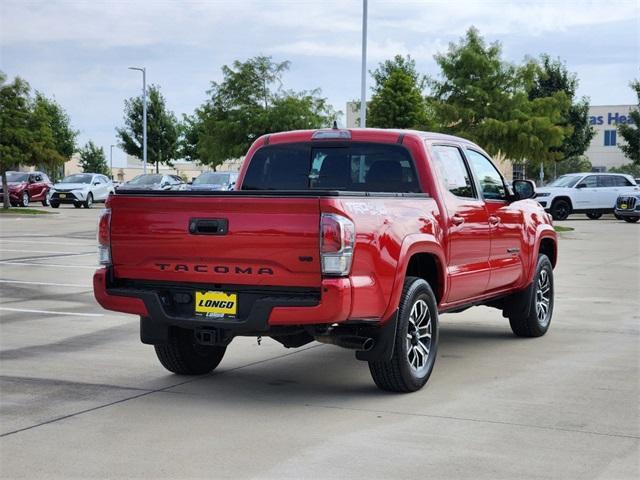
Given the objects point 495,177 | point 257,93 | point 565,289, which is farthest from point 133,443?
point 257,93

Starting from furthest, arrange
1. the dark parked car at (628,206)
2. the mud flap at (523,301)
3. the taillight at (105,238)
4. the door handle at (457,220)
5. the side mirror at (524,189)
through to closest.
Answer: the dark parked car at (628,206) → the mud flap at (523,301) → the side mirror at (524,189) → the door handle at (457,220) → the taillight at (105,238)

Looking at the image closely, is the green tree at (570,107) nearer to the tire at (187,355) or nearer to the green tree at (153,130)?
the green tree at (153,130)

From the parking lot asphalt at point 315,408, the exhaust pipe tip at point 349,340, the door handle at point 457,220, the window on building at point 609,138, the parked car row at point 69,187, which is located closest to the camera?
the parking lot asphalt at point 315,408

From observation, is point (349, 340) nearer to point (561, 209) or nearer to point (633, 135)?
point (561, 209)

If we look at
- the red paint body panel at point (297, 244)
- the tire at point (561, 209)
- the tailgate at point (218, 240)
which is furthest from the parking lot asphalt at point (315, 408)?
the tire at point (561, 209)

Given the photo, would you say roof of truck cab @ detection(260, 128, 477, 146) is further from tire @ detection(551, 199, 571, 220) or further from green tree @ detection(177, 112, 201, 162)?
green tree @ detection(177, 112, 201, 162)

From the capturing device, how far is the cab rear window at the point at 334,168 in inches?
309

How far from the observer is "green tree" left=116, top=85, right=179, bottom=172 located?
2682 inches

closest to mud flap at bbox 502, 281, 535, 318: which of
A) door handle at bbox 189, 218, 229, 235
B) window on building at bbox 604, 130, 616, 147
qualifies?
door handle at bbox 189, 218, 229, 235

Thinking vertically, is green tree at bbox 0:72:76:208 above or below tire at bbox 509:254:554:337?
above

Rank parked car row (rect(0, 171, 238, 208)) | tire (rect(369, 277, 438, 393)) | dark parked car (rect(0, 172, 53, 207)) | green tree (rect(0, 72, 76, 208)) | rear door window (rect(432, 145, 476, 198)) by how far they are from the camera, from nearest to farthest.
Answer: tire (rect(369, 277, 438, 393))
rear door window (rect(432, 145, 476, 198))
green tree (rect(0, 72, 76, 208))
parked car row (rect(0, 171, 238, 208))
dark parked car (rect(0, 172, 53, 207))

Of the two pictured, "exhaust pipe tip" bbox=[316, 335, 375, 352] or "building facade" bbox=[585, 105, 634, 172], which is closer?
"exhaust pipe tip" bbox=[316, 335, 375, 352]

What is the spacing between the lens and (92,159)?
90.4 meters

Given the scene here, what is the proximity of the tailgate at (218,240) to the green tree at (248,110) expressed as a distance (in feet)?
134
